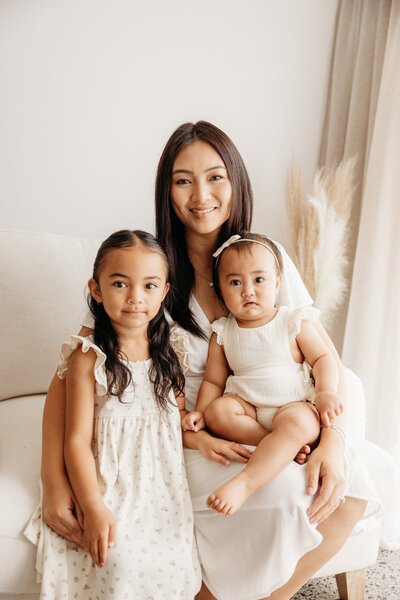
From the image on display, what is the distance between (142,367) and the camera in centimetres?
138

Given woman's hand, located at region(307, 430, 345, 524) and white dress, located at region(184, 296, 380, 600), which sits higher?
woman's hand, located at region(307, 430, 345, 524)

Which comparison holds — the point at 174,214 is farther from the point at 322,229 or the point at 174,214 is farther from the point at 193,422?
the point at 322,229

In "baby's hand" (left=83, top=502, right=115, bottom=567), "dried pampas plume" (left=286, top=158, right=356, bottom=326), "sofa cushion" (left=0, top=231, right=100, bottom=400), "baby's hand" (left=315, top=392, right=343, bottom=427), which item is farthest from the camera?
"dried pampas plume" (left=286, top=158, right=356, bottom=326)

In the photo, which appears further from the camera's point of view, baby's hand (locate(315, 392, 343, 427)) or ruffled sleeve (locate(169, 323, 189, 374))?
ruffled sleeve (locate(169, 323, 189, 374))

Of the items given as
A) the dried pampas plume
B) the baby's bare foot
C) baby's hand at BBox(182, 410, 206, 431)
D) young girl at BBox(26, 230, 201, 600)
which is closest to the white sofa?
young girl at BBox(26, 230, 201, 600)

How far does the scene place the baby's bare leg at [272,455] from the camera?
1.14 meters

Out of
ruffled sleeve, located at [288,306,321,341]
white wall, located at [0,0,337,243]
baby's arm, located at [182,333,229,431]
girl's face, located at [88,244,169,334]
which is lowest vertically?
baby's arm, located at [182,333,229,431]

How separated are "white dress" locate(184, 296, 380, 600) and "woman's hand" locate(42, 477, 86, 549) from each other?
29 cm

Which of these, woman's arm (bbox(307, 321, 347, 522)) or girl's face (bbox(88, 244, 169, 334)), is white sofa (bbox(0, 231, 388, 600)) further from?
girl's face (bbox(88, 244, 169, 334))

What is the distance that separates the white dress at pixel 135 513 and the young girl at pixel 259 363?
0.39 ft

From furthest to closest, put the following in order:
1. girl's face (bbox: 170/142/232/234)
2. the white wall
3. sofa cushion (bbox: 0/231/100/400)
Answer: the white wall < sofa cushion (bbox: 0/231/100/400) < girl's face (bbox: 170/142/232/234)

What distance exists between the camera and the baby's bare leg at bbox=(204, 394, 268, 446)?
52.8 inches

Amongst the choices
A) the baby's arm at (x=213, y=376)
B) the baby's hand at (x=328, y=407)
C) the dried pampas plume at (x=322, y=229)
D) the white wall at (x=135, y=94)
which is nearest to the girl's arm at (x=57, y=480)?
the baby's arm at (x=213, y=376)

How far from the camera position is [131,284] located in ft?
4.23
